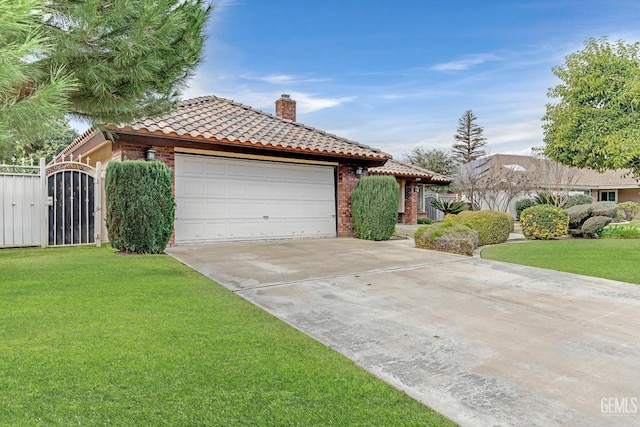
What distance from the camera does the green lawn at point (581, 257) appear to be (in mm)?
7035

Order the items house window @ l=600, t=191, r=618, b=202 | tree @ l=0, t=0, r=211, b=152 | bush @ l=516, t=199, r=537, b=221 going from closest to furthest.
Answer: tree @ l=0, t=0, r=211, b=152
bush @ l=516, t=199, r=537, b=221
house window @ l=600, t=191, r=618, b=202

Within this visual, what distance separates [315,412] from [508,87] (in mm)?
16517

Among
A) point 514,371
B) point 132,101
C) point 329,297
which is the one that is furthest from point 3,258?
point 514,371

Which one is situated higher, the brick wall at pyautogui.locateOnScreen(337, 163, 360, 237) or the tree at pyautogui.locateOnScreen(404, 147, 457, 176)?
the tree at pyautogui.locateOnScreen(404, 147, 457, 176)

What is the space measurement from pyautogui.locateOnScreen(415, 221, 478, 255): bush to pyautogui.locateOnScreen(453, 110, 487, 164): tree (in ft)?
135

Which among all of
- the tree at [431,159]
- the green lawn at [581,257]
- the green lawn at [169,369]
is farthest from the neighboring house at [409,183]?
the green lawn at [169,369]

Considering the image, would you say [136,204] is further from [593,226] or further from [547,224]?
[593,226]

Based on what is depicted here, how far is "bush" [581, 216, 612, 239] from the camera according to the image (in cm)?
1285

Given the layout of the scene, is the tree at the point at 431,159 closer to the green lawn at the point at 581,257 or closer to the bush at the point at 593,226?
the bush at the point at 593,226

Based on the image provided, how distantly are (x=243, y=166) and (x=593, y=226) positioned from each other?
11.7m

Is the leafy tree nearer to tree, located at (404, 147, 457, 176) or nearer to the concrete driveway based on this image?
the concrete driveway

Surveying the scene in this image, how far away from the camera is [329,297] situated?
5.03 metres

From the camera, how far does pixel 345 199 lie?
1239 cm

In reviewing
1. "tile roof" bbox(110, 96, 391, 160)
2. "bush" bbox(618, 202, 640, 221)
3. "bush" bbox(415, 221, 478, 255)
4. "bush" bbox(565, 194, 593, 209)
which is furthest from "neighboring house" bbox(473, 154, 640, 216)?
"tile roof" bbox(110, 96, 391, 160)
